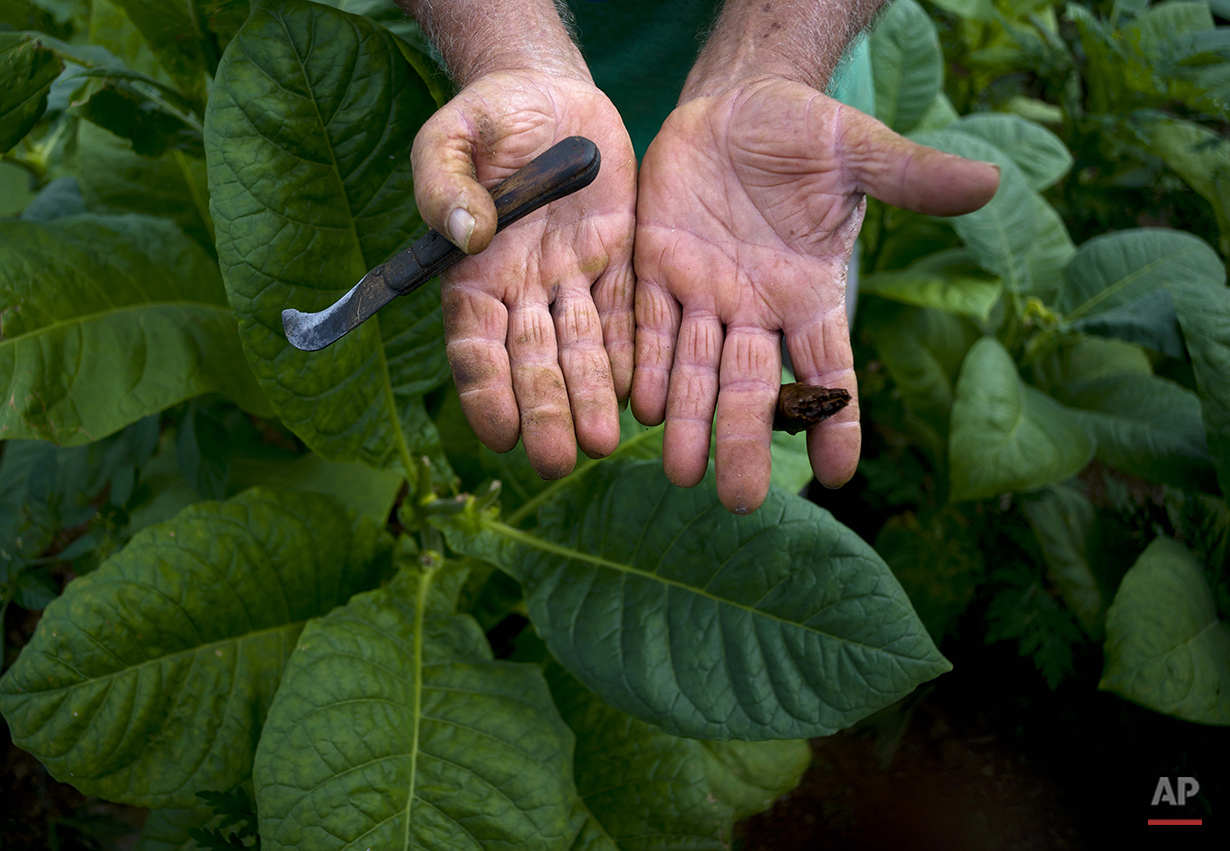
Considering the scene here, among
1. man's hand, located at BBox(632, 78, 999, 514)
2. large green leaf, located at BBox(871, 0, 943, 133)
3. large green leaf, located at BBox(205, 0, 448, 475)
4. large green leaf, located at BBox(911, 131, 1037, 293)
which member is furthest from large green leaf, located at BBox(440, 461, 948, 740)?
large green leaf, located at BBox(871, 0, 943, 133)

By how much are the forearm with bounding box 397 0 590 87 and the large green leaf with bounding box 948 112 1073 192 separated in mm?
1353

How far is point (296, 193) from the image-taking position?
118 centimetres

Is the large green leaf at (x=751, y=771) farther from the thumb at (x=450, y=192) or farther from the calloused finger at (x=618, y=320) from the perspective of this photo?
the thumb at (x=450, y=192)

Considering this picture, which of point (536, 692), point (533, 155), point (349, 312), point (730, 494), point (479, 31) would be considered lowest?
point (536, 692)

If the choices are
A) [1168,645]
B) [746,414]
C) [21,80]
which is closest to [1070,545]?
[1168,645]

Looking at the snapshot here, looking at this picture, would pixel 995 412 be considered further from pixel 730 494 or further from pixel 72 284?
pixel 72 284

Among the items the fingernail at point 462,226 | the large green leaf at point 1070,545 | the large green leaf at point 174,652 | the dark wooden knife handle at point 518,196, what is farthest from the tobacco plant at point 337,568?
the large green leaf at point 1070,545

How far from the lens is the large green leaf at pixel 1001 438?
162 cm

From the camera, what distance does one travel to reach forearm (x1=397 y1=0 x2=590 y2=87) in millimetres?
1270

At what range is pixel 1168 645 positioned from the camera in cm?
151

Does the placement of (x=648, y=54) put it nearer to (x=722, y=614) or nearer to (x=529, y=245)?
(x=529, y=245)

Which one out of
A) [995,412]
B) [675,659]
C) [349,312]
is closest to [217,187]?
[349,312]

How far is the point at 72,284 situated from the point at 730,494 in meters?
1.16

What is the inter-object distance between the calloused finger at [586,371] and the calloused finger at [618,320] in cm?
3
